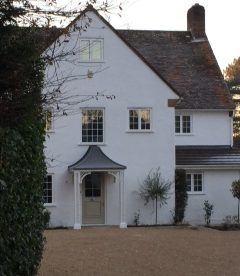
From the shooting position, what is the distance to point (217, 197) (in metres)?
29.7

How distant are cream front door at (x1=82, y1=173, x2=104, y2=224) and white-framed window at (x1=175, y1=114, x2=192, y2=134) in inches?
232

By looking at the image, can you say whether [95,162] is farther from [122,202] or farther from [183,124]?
[183,124]

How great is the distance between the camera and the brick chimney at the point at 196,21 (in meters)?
36.1

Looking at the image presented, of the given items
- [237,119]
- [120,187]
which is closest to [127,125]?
[120,187]

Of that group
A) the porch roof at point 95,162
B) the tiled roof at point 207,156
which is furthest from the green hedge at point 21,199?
the tiled roof at point 207,156

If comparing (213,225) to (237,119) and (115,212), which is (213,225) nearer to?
(115,212)

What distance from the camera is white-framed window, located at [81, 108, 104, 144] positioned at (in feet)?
89.9

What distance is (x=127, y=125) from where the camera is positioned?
27672 mm

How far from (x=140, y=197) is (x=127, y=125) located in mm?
3305

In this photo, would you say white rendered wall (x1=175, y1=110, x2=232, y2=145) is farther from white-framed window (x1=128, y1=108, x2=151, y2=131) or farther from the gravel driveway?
the gravel driveway

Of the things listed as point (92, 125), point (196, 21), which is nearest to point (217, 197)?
point (92, 125)

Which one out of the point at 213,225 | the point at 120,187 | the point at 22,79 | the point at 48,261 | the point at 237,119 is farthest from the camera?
the point at 237,119

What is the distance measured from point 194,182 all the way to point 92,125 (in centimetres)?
605

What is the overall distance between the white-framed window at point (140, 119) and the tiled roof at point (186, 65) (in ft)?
10.0
